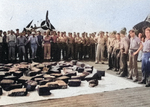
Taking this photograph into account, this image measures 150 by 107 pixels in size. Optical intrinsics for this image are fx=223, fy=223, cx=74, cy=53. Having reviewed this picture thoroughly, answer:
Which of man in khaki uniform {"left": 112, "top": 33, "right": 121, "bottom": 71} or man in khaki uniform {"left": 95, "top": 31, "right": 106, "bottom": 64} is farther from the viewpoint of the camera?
man in khaki uniform {"left": 95, "top": 31, "right": 106, "bottom": 64}

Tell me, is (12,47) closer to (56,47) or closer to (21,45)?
(21,45)

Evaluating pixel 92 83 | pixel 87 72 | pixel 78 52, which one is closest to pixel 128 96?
pixel 92 83

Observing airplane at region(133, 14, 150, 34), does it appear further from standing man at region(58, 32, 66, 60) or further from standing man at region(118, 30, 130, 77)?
standing man at region(58, 32, 66, 60)

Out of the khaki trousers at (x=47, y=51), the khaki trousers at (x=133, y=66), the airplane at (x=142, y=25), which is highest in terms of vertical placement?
the airplane at (x=142, y=25)

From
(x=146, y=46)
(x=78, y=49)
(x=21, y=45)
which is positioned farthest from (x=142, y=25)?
(x=21, y=45)

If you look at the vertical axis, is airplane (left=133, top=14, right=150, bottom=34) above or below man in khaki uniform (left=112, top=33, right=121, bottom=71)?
above

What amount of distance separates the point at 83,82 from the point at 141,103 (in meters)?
0.89

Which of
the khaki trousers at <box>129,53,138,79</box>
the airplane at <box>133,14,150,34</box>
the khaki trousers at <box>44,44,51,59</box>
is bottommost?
the khaki trousers at <box>129,53,138,79</box>

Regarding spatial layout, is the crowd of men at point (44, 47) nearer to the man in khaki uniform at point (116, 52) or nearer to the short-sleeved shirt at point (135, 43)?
the man in khaki uniform at point (116, 52)

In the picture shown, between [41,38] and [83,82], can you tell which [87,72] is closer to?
[83,82]

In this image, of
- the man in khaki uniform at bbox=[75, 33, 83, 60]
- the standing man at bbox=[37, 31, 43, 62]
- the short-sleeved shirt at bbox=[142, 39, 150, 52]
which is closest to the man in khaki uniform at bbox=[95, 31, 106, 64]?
the man in khaki uniform at bbox=[75, 33, 83, 60]

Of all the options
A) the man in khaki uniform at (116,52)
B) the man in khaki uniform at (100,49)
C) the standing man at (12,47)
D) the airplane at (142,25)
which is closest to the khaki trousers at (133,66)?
the airplane at (142,25)

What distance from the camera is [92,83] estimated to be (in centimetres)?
239

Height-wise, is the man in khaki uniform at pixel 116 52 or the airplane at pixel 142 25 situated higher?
the airplane at pixel 142 25
